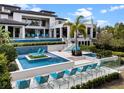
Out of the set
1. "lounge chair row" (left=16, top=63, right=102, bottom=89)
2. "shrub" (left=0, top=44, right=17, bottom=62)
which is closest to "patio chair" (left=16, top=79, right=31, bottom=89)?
"lounge chair row" (left=16, top=63, right=102, bottom=89)

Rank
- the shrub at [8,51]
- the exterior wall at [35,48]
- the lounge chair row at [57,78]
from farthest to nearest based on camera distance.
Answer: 1. the exterior wall at [35,48]
2. the shrub at [8,51]
3. the lounge chair row at [57,78]

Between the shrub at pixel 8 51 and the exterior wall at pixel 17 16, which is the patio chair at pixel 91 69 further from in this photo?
the exterior wall at pixel 17 16

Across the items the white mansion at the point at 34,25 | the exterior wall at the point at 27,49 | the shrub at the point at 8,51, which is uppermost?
the white mansion at the point at 34,25

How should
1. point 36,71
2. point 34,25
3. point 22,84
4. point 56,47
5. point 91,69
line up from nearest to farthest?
point 22,84 < point 36,71 < point 91,69 < point 56,47 < point 34,25

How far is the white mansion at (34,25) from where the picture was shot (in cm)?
3169

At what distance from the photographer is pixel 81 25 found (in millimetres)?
21688

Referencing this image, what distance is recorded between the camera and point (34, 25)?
36.9 m

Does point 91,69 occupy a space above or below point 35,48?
below

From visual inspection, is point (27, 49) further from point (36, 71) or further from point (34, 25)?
point (34, 25)

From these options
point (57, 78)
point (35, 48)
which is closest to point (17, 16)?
point (35, 48)

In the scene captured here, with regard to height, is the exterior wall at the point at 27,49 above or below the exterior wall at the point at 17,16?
below

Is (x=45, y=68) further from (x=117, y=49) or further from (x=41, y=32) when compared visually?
(x=41, y=32)

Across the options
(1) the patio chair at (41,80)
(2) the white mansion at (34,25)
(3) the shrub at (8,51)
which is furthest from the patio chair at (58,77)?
(2) the white mansion at (34,25)
